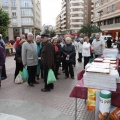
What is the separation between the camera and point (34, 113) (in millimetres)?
4078

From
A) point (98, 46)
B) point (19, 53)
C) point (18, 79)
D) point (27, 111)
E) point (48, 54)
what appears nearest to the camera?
point (27, 111)

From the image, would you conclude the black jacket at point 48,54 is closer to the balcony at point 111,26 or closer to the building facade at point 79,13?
the balcony at point 111,26

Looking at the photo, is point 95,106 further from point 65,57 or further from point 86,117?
point 65,57

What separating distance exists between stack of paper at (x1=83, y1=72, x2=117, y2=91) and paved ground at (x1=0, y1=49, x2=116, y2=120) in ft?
3.64

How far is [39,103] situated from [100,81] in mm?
2216

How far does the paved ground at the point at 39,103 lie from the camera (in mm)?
3982

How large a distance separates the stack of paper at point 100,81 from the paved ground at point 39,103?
111 centimetres

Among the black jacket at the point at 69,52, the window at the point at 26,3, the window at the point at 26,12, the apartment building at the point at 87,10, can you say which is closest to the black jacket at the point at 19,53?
the black jacket at the point at 69,52

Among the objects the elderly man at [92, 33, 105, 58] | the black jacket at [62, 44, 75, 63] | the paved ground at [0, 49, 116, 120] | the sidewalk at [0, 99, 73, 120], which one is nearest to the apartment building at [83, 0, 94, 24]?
the elderly man at [92, 33, 105, 58]

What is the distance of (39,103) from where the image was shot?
4.69 meters

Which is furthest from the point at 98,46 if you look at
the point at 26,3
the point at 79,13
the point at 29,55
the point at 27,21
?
the point at 79,13

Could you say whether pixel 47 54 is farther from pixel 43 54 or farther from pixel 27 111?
pixel 27 111

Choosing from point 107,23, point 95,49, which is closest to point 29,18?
point 107,23

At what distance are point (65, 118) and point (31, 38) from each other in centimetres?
321
